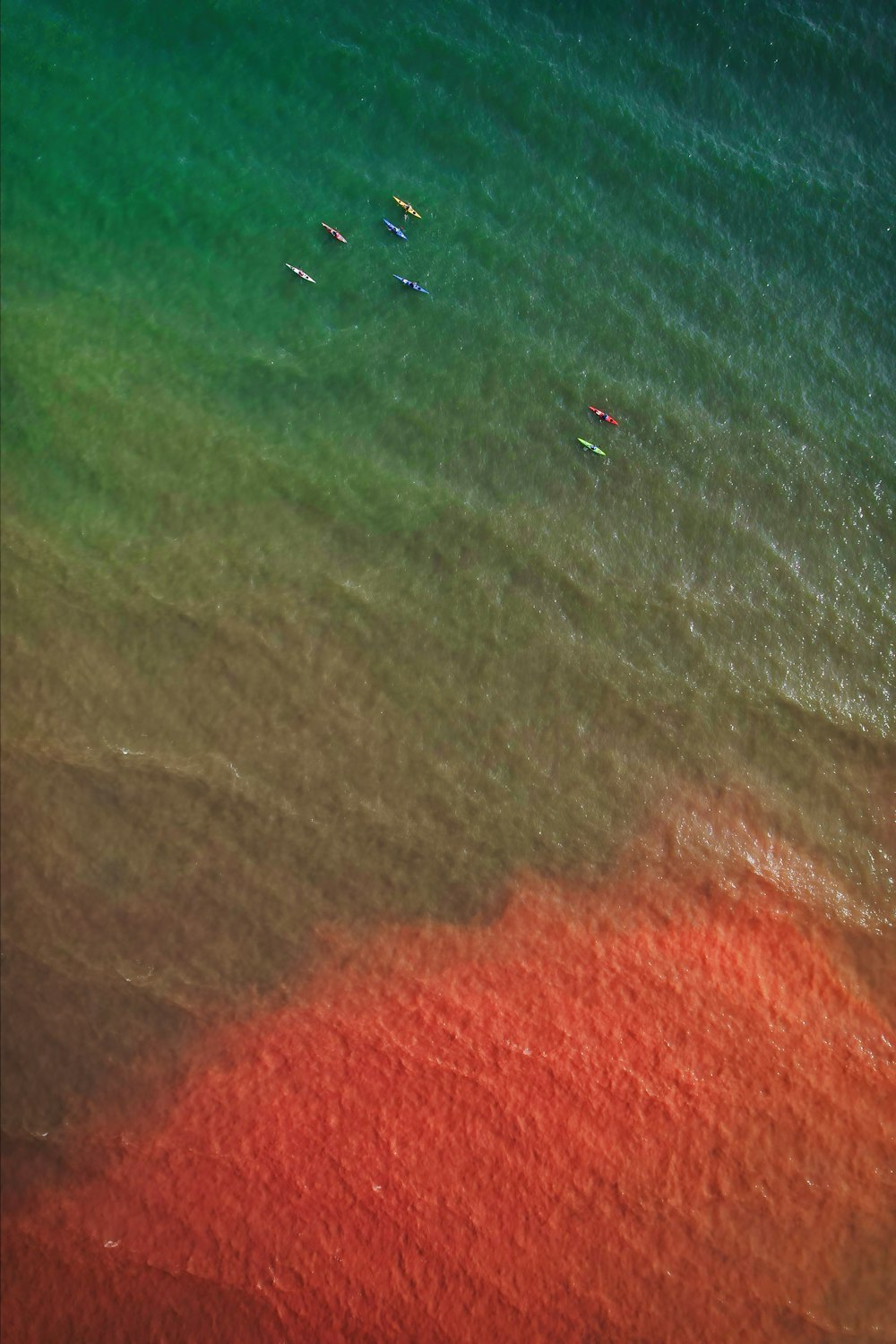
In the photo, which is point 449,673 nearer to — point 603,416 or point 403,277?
point 603,416

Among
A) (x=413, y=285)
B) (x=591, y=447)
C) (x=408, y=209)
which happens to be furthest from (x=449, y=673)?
(x=408, y=209)

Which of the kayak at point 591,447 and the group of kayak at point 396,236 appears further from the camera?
the group of kayak at point 396,236

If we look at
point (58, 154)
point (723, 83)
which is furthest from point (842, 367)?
point (58, 154)

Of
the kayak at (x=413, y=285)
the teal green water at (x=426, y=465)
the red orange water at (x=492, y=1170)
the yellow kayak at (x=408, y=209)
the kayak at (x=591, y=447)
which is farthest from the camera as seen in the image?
the yellow kayak at (x=408, y=209)

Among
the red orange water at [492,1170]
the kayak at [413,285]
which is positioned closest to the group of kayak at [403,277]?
the kayak at [413,285]

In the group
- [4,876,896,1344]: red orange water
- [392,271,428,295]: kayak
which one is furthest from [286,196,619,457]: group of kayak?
[4,876,896,1344]: red orange water

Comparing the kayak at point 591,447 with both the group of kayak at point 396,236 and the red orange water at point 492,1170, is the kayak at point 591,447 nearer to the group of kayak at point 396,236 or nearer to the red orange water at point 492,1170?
the group of kayak at point 396,236
